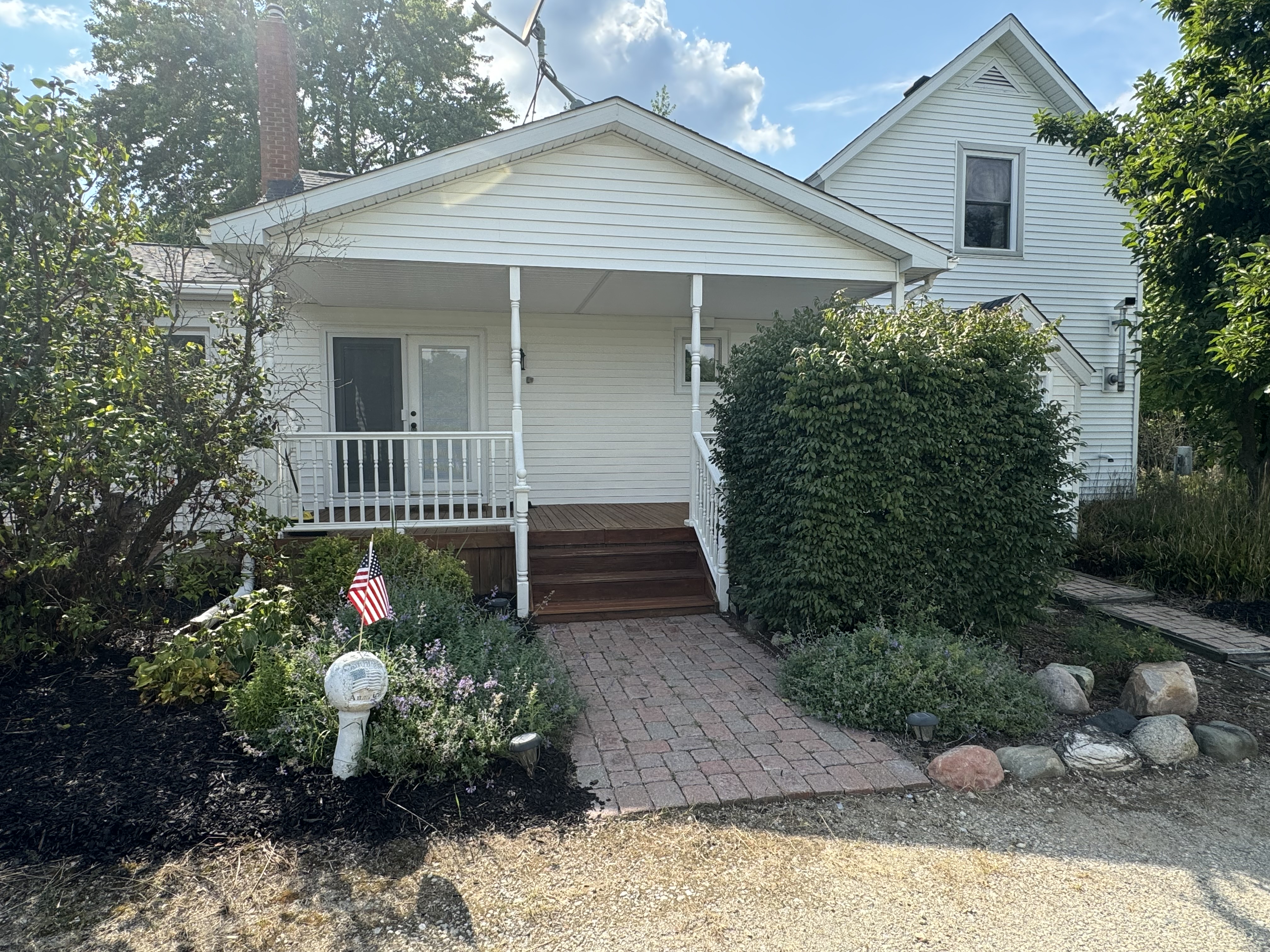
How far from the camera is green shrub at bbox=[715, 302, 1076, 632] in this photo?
16.2ft

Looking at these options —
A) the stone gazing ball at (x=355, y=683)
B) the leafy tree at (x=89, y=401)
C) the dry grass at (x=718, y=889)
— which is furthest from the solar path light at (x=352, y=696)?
the leafy tree at (x=89, y=401)

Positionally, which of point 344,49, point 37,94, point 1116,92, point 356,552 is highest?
point 344,49

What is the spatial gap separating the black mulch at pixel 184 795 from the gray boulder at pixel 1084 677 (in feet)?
10.9

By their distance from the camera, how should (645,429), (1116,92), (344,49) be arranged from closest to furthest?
1. (645,429)
2. (1116,92)
3. (344,49)

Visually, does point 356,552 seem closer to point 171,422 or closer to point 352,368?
point 171,422

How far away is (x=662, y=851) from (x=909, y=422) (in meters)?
3.26

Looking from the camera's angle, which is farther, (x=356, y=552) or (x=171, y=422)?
(x=356, y=552)

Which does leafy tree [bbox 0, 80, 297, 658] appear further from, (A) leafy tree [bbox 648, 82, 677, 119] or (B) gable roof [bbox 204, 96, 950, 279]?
(A) leafy tree [bbox 648, 82, 677, 119]

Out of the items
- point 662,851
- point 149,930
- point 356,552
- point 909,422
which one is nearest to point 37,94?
point 356,552

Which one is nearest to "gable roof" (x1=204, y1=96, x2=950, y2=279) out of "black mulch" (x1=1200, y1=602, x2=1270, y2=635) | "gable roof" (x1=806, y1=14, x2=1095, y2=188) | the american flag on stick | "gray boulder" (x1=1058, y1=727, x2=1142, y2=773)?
the american flag on stick

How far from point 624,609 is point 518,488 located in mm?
1409

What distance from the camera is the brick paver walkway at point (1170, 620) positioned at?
221 inches

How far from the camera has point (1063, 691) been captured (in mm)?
4531

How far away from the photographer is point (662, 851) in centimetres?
298
